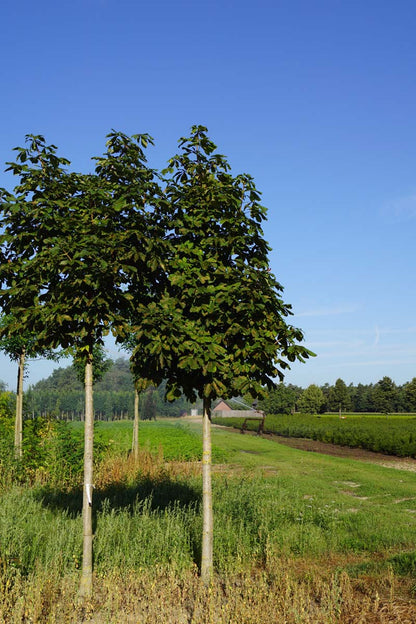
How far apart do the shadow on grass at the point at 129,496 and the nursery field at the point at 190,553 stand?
0.12ft

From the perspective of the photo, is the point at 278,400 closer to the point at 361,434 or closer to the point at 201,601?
the point at 361,434

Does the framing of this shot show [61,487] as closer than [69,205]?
No

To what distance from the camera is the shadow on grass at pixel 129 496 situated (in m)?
7.84

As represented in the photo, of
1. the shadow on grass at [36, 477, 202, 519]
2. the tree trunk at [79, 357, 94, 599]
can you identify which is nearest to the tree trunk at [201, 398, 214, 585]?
the tree trunk at [79, 357, 94, 599]

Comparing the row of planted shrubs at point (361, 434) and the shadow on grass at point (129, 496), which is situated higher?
the shadow on grass at point (129, 496)

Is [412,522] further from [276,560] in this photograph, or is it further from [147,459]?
[147,459]

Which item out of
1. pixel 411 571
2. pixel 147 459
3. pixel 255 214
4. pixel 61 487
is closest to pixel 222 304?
pixel 255 214

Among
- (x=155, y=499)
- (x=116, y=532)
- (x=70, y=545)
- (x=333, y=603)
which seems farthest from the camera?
(x=155, y=499)

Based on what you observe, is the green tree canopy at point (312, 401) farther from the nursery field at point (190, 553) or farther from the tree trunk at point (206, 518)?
the tree trunk at point (206, 518)

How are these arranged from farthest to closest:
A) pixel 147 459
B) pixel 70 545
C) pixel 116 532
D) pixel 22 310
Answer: pixel 147 459 → pixel 116 532 → pixel 70 545 → pixel 22 310

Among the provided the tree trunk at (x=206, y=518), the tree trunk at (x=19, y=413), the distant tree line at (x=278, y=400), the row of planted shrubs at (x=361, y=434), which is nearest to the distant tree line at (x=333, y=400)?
the distant tree line at (x=278, y=400)

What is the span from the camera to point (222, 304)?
210 inches

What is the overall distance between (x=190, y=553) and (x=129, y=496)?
286cm

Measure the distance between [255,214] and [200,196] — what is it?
71 centimetres
